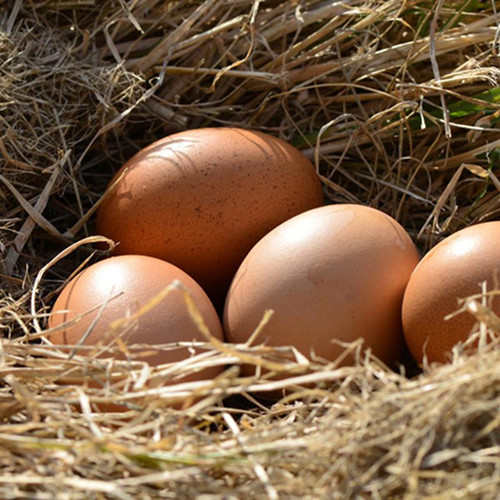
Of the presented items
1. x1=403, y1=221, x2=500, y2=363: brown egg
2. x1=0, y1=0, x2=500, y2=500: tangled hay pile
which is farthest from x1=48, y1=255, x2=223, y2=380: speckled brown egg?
x1=403, y1=221, x2=500, y2=363: brown egg

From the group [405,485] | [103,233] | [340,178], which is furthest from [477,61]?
[405,485]

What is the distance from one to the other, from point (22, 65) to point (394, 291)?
3.23 ft

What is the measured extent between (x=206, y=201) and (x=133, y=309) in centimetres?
32

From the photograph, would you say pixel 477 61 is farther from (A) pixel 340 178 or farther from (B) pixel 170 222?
(B) pixel 170 222

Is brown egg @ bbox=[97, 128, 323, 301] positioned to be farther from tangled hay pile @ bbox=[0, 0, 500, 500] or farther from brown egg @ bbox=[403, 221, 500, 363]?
brown egg @ bbox=[403, 221, 500, 363]

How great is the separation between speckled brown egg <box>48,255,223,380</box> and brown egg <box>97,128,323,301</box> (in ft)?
0.39

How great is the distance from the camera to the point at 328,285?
1.54m

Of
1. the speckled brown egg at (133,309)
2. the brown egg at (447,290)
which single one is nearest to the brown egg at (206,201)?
the speckled brown egg at (133,309)

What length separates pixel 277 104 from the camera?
82.0 inches

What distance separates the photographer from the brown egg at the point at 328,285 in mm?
1526

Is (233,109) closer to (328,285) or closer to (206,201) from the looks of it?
(206,201)

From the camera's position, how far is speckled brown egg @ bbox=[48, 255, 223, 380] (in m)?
1.48

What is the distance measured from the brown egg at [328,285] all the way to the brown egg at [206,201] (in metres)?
0.15

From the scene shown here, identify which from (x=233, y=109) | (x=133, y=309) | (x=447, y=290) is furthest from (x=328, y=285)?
(x=233, y=109)
